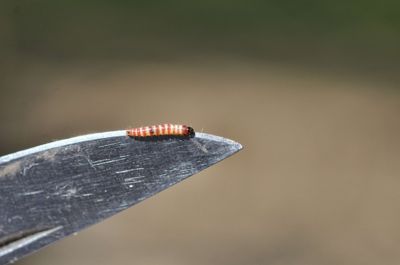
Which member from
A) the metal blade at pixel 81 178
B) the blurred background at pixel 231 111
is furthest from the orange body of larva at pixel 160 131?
the blurred background at pixel 231 111

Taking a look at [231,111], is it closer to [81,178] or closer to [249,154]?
[249,154]

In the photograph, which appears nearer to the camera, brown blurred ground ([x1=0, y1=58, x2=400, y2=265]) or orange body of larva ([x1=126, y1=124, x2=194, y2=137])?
orange body of larva ([x1=126, y1=124, x2=194, y2=137])

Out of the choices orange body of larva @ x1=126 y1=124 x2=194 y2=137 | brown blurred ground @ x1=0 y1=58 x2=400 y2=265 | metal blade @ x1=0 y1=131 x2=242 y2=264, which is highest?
orange body of larva @ x1=126 y1=124 x2=194 y2=137

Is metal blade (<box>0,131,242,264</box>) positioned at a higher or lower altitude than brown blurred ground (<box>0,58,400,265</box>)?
higher

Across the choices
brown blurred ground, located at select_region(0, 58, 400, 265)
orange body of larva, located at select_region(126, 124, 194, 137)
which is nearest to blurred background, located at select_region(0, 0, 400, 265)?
brown blurred ground, located at select_region(0, 58, 400, 265)

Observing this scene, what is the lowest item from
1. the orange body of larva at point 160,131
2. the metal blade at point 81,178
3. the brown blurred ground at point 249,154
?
the brown blurred ground at point 249,154

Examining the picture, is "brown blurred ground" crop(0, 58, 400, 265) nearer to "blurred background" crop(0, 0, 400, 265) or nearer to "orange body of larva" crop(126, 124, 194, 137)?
"blurred background" crop(0, 0, 400, 265)

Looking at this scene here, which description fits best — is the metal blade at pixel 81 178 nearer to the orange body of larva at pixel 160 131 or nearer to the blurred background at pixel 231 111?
the orange body of larva at pixel 160 131

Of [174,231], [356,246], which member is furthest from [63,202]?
[356,246]
